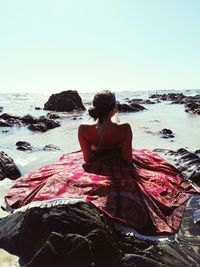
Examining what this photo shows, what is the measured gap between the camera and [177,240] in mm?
4145

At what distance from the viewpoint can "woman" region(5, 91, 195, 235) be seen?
4.22 metres

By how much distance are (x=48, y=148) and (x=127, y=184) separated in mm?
5999

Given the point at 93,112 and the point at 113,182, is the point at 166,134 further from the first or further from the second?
the point at 113,182

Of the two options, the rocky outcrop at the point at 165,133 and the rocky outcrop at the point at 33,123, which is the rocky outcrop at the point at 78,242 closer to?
the rocky outcrop at the point at 165,133

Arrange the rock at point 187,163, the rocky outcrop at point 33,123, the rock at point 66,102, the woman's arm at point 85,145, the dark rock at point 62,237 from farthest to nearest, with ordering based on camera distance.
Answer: the rock at point 66,102 < the rocky outcrop at point 33,123 < the rock at point 187,163 < the woman's arm at point 85,145 < the dark rock at point 62,237

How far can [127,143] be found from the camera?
16.9 feet

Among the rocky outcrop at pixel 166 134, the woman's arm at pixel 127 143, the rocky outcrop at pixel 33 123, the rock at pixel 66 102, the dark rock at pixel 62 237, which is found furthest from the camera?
the rock at pixel 66 102

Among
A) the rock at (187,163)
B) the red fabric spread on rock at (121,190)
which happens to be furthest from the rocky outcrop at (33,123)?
the red fabric spread on rock at (121,190)

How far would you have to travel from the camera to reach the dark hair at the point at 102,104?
4938mm

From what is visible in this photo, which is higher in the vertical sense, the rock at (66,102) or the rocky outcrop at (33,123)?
the rocky outcrop at (33,123)

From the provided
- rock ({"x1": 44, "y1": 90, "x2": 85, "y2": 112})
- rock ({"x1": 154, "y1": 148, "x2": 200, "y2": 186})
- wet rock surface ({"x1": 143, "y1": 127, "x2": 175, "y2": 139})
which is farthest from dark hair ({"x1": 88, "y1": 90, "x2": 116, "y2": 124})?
rock ({"x1": 44, "y1": 90, "x2": 85, "y2": 112})

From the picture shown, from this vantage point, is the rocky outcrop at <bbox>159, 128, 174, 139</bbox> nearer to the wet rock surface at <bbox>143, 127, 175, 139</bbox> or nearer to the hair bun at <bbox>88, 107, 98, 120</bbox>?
the wet rock surface at <bbox>143, 127, 175, 139</bbox>

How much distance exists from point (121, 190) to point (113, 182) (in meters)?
0.19

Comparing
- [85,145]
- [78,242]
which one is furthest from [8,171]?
[78,242]
